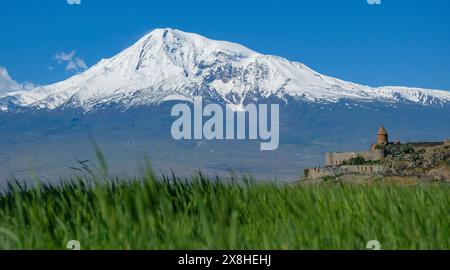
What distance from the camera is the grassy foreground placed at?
6.98m

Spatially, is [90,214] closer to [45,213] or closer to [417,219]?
[45,213]

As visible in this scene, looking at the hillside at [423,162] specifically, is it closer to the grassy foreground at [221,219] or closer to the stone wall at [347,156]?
the stone wall at [347,156]

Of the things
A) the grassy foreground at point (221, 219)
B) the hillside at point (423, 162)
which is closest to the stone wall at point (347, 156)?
the hillside at point (423, 162)

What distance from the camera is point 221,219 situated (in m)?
7.50

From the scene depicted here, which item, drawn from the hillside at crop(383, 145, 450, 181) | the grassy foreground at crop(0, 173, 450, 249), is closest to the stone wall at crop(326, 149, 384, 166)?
the hillside at crop(383, 145, 450, 181)

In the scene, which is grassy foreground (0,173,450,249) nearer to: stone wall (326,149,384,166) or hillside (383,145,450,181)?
hillside (383,145,450,181)

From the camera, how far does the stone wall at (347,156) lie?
10538cm

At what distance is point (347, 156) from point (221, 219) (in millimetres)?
103901

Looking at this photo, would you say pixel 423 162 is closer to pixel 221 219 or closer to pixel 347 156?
pixel 347 156

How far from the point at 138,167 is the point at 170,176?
7.85ft

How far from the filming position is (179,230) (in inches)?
287

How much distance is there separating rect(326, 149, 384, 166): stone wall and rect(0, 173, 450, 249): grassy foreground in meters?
94.4
